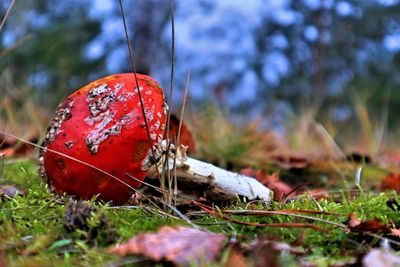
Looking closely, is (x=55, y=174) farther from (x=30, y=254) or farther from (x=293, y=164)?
(x=293, y=164)

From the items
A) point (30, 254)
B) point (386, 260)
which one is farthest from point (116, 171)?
point (386, 260)

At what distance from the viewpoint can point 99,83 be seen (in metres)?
1.57

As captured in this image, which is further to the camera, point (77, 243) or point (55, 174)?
point (55, 174)

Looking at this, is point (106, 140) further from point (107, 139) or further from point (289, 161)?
point (289, 161)

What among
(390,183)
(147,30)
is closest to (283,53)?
(147,30)

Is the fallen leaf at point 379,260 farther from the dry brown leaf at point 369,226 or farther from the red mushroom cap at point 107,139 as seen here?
the red mushroom cap at point 107,139

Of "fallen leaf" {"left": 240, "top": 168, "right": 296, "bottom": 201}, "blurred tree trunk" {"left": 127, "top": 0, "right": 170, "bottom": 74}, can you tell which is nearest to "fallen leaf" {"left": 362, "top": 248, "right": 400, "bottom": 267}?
"fallen leaf" {"left": 240, "top": 168, "right": 296, "bottom": 201}

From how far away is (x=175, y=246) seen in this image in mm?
965

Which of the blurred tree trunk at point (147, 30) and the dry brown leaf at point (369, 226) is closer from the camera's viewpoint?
the dry brown leaf at point (369, 226)

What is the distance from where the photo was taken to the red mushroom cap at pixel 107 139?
56.2 inches

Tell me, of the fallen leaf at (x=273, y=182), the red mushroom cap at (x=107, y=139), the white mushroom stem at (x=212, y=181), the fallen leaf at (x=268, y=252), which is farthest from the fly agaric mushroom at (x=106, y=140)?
the fallen leaf at (x=273, y=182)

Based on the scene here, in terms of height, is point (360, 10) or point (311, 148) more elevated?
point (360, 10)

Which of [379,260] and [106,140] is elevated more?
[106,140]

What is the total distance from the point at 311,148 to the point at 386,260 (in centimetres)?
307
